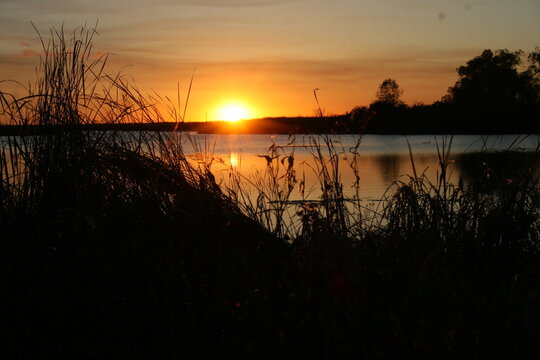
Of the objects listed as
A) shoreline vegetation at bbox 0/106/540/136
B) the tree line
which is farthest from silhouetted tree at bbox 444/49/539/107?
shoreline vegetation at bbox 0/106/540/136

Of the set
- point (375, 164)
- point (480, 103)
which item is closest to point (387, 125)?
point (480, 103)

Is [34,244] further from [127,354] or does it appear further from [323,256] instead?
[323,256]

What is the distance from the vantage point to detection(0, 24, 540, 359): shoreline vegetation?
264cm

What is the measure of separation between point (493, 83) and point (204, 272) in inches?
2726

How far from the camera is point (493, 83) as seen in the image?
66750mm

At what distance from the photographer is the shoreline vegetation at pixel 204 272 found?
264cm

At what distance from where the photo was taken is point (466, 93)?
70.3m

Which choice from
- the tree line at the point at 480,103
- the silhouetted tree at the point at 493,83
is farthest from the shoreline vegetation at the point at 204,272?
the silhouetted tree at the point at 493,83

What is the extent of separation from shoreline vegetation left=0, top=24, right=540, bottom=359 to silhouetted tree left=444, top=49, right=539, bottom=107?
58.2 metres

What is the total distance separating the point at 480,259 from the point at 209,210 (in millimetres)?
1796

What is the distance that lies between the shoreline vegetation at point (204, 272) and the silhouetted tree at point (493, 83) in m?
58.2

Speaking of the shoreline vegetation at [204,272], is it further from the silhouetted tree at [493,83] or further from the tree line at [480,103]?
the silhouetted tree at [493,83]

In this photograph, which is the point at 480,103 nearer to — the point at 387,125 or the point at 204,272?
the point at 387,125

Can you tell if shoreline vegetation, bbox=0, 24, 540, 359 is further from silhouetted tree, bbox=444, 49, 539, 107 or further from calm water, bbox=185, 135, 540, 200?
silhouetted tree, bbox=444, 49, 539, 107
